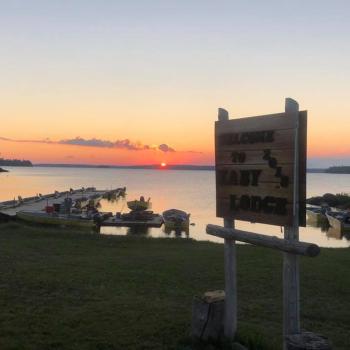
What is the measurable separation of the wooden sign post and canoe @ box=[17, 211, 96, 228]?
96.1ft

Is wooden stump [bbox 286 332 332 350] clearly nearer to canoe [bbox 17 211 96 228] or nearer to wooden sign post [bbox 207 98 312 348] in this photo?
wooden sign post [bbox 207 98 312 348]

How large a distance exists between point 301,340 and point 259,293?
210 inches

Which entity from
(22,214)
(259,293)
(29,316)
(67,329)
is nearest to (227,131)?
(67,329)

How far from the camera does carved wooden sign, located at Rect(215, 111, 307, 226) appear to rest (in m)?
5.47

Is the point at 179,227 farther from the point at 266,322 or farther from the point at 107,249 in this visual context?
the point at 266,322

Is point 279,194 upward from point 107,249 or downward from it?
upward

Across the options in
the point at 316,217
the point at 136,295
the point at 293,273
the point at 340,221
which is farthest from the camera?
the point at 316,217

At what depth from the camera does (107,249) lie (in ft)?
55.1

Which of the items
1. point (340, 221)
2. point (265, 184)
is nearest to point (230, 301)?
point (265, 184)

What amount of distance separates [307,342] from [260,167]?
2.08 m

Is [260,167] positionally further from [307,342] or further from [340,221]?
[340,221]

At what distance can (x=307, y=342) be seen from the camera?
4.82 metres

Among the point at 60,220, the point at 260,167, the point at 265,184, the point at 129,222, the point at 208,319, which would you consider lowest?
the point at 129,222

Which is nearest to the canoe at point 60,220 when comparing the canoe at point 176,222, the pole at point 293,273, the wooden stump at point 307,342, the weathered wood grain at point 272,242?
the canoe at point 176,222
